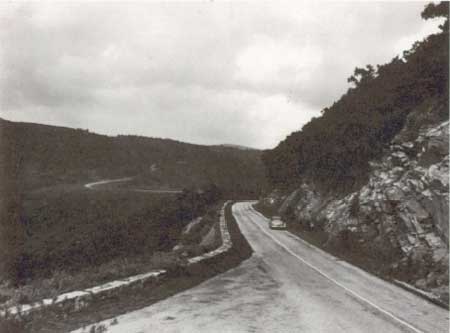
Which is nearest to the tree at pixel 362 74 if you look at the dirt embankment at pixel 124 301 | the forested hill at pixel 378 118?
the forested hill at pixel 378 118

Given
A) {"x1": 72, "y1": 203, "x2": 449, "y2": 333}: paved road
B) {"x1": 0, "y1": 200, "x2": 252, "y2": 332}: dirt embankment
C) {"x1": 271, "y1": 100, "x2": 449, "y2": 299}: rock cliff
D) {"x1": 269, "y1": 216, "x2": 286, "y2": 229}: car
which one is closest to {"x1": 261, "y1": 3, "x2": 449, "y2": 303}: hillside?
{"x1": 271, "y1": 100, "x2": 449, "y2": 299}: rock cliff

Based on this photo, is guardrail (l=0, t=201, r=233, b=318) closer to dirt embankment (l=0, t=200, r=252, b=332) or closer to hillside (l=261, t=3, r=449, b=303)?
dirt embankment (l=0, t=200, r=252, b=332)

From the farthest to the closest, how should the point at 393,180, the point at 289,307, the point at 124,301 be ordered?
1. the point at 393,180
2. the point at 289,307
3. the point at 124,301

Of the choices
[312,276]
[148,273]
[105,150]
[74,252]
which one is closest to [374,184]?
[312,276]

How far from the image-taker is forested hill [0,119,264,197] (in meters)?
98.4

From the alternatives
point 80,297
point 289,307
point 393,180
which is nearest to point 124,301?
point 80,297

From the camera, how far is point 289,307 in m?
11.4

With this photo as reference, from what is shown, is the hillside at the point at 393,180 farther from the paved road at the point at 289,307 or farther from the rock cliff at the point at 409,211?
the paved road at the point at 289,307

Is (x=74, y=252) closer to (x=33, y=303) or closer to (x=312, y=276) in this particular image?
(x=312, y=276)

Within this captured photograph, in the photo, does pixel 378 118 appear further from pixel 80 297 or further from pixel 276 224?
pixel 80 297

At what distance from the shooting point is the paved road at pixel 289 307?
9.30 metres

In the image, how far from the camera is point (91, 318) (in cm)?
879

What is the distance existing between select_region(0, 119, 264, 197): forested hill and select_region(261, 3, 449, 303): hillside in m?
51.1

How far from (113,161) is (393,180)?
10579 centimetres
